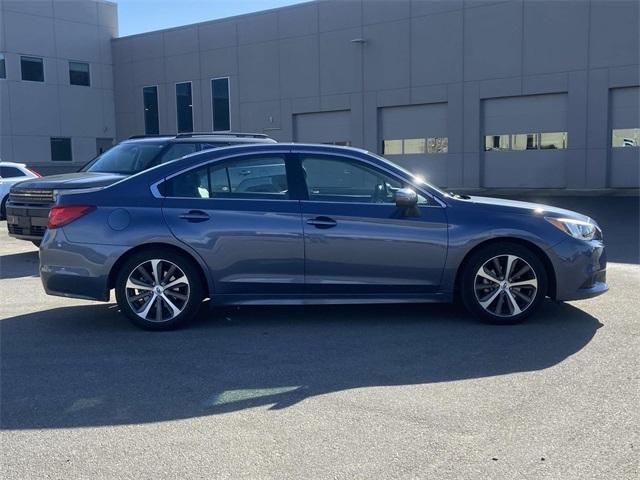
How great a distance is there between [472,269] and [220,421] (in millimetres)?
3021

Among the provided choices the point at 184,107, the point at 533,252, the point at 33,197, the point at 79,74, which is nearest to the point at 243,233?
the point at 533,252

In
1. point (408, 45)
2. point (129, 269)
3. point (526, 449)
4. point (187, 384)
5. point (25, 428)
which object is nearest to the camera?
point (526, 449)

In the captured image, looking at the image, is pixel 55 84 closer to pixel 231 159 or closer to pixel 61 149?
pixel 61 149

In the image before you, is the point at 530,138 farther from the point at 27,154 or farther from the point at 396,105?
the point at 27,154

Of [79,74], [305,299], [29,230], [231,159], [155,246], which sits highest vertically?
[79,74]

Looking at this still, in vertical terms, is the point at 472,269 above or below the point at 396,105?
below

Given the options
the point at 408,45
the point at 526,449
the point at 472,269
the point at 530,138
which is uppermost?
the point at 408,45

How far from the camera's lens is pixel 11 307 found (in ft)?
24.1

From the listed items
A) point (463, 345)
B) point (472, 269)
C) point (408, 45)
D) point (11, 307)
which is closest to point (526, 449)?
point (463, 345)

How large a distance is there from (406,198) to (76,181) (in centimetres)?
Answer: 564

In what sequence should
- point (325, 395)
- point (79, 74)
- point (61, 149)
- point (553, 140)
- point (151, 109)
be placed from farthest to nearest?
point (79, 74) < point (151, 109) < point (61, 149) < point (553, 140) < point (325, 395)

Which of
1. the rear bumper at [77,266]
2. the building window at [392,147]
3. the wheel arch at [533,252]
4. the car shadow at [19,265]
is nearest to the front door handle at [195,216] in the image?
the rear bumper at [77,266]

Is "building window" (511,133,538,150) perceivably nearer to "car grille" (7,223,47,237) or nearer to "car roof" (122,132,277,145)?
"car roof" (122,132,277,145)

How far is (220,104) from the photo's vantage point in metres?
34.2
